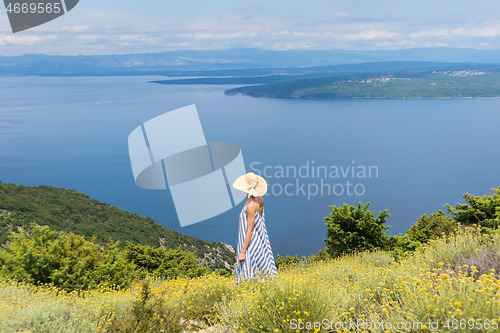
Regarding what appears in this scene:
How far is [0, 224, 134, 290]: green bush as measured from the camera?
24.9 feet

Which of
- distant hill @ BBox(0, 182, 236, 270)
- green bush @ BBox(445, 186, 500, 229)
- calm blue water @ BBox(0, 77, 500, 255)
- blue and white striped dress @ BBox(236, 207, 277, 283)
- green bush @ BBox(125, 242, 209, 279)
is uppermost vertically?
blue and white striped dress @ BBox(236, 207, 277, 283)

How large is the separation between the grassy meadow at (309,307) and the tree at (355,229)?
285 inches

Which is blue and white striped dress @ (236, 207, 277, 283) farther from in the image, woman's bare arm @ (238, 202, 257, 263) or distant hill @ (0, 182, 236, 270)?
distant hill @ (0, 182, 236, 270)

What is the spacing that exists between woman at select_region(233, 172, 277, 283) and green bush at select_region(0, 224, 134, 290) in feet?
9.86

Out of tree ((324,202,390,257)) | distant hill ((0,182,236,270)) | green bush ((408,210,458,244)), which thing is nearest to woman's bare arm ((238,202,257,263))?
green bush ((408,210,458,244))

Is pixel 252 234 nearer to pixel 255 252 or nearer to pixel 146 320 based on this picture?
pixel 255 252

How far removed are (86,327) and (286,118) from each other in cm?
14411

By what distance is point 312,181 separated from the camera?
9106 cm

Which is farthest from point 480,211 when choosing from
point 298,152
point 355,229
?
point 298,152

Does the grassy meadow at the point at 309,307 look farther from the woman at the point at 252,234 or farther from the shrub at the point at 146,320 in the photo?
the woman at the point at 252,234

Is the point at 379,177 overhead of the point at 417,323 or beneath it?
beneath

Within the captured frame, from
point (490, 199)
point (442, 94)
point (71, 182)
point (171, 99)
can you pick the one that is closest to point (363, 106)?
point (442, 94)

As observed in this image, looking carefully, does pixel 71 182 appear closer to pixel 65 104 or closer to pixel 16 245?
pixel 16 245

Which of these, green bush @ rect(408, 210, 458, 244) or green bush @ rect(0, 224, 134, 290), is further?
green bush @ rect(408, 210, 458, 244)
